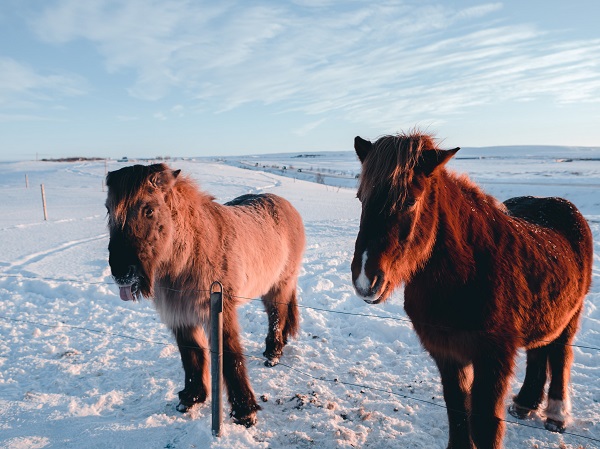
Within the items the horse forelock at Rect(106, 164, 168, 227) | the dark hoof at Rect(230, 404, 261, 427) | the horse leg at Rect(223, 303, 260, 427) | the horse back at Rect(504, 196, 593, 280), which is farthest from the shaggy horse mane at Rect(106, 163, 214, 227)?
the horse back at Rect(504, 196, 593, 280)

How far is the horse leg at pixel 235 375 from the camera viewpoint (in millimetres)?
3586

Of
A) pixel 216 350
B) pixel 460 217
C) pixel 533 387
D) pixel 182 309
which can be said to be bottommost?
pixel 533 387

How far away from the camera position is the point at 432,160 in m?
2.36

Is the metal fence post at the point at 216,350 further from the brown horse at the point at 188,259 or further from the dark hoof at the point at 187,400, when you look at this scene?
the dark hoof at the point at 187,400

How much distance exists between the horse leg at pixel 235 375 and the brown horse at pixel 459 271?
169cm

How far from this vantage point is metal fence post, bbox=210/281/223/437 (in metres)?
3.07

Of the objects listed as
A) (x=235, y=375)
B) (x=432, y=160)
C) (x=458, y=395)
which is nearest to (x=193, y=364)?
(x=235, y=375)

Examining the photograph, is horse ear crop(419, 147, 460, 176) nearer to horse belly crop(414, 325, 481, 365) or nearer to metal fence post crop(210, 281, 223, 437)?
horse belly crop(414, 325, 481, 365)

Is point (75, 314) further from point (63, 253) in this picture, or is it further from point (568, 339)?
point (568, 339)

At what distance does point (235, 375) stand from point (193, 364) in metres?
0.52

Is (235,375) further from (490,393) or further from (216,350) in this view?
(490,393)

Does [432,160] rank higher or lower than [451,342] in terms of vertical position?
higher

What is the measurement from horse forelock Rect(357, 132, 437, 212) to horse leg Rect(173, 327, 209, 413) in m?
2.37

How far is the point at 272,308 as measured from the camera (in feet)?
16.8
